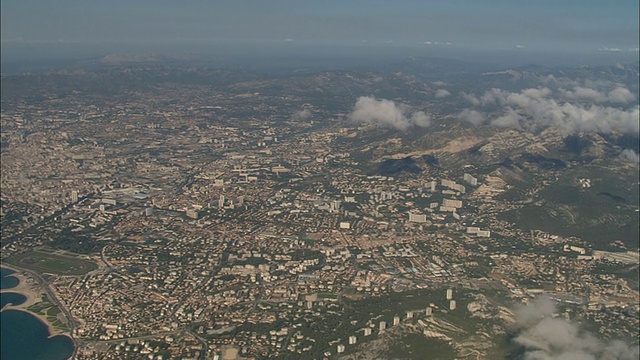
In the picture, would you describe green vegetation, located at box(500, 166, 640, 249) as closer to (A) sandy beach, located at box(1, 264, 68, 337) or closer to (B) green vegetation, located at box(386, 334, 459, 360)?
(B) green vegetation, located at box(386, 334, 459, 360)

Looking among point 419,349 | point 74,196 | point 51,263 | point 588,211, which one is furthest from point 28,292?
point 588,211

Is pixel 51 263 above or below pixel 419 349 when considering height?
above

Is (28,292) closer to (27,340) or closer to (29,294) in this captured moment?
(29,294)

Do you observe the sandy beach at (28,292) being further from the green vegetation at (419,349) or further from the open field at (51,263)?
the green vegetation at (419,349)

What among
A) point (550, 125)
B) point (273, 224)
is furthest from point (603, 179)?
point (273, 224)

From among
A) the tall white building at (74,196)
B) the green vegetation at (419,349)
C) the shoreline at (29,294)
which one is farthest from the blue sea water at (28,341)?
the tall white building at (74,196)
